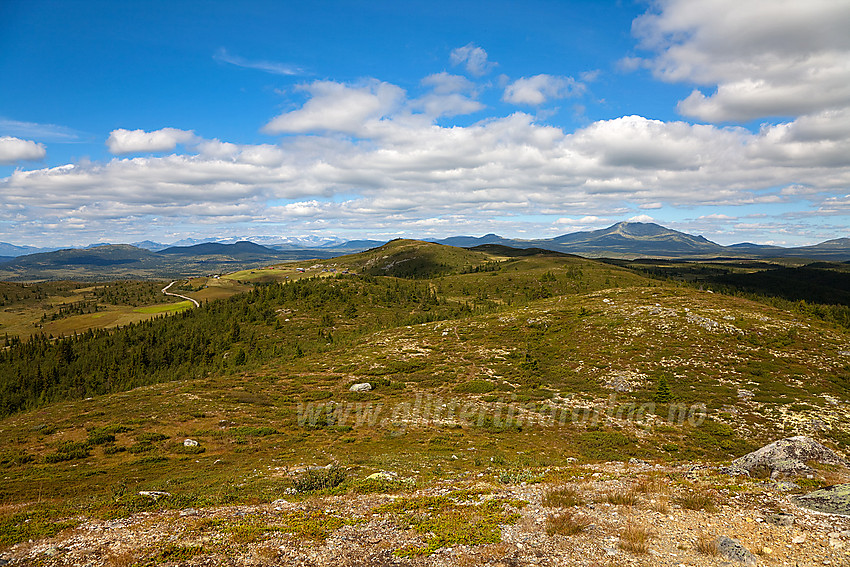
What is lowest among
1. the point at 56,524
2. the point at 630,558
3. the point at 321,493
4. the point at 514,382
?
the point at 514,382

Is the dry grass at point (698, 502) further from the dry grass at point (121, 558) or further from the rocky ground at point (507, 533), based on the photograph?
the dry grass at point (121, 558)

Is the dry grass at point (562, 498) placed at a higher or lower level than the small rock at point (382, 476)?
higher

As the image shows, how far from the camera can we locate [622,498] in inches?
684

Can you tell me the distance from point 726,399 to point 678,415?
7.02 metres

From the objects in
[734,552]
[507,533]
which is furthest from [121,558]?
[734,552]

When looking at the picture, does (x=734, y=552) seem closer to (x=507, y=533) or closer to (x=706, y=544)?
(x=706, y=544)

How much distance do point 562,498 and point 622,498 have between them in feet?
9.19

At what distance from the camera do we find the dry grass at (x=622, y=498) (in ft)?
56.3

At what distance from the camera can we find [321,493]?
20.1 m

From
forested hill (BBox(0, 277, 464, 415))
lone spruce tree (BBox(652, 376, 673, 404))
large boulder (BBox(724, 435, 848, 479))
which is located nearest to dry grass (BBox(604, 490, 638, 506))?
large boulder (BBox(724, 435, 848, 479))

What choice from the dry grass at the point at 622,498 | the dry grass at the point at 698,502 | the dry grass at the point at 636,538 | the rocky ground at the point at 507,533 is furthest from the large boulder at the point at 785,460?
the dry grass at the point at 636,538

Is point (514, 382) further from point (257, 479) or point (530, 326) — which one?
point (257, 479)

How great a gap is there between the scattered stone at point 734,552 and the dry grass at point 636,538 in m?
2.21

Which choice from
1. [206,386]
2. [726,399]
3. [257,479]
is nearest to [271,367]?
[206,386]
